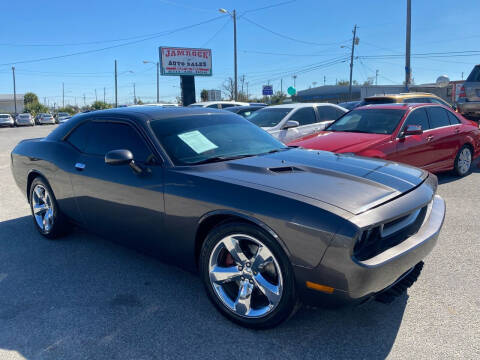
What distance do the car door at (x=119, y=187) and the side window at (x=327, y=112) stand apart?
6.88m

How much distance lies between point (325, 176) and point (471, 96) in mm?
11670

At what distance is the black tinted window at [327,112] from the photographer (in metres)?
9.84

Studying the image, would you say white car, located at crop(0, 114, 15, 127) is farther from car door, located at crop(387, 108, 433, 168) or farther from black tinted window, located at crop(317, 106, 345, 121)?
car door, located at crop(387, 108, 433, 168)

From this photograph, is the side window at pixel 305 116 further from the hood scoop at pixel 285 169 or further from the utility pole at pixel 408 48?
the utility pole at pixel 408 48

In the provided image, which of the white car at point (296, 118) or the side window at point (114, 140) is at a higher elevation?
the white car at point (296, 118)

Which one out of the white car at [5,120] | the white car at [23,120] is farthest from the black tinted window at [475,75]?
the white car at [23,120]

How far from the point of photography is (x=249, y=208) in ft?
8.02

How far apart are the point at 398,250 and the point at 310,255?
0.59 m

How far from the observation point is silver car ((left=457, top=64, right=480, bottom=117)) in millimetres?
11952

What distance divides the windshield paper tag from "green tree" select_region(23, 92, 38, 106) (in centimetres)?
9501

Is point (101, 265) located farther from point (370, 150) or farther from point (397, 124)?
point (397, 124)

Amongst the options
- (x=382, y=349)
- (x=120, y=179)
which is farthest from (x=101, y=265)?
(x=382, y=349)

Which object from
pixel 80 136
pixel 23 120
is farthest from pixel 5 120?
pixel 80 136

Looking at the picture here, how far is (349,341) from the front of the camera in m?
2.47
